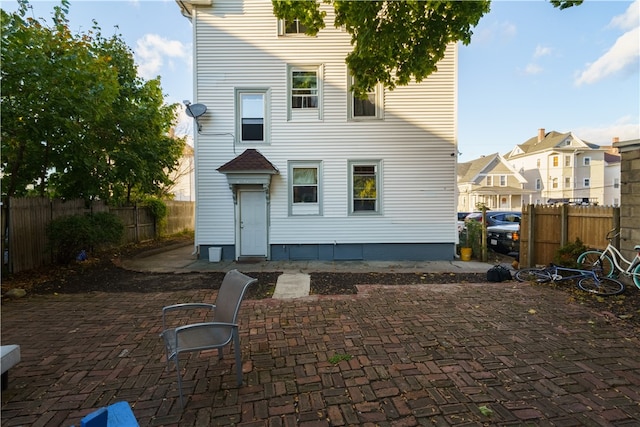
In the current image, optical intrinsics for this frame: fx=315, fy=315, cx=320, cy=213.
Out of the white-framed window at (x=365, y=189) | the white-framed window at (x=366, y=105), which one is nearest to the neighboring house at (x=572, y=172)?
the white-framed window at (x=365, y=189)

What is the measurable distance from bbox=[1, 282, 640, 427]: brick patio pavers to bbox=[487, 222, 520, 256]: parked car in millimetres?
Result: 5888

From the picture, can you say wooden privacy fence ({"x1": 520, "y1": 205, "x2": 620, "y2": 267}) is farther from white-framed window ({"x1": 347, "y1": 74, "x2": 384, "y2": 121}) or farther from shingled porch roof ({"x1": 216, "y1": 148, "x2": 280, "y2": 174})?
shingled porch roof ({"x1": 216, "y1": 148, "x2": 280, "y2": 174})

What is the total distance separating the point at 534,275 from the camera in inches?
284

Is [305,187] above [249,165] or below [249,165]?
below

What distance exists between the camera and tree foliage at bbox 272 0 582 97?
21.2 feet

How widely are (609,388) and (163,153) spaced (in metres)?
14.0

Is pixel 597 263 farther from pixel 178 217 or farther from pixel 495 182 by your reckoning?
pixel 495 182

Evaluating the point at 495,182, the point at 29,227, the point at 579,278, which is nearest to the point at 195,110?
the point at 29,227

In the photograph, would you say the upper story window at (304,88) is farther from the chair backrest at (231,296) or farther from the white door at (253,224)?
the chair backrest at (231,296)

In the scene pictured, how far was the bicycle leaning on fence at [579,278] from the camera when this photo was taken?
229 inches

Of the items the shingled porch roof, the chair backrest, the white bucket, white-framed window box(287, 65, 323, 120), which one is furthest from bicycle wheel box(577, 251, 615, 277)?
the white bucket

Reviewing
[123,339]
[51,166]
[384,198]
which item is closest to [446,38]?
[384,198]

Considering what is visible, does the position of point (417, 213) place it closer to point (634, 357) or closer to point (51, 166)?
point (634, 357)

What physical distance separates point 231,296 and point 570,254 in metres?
7.46
